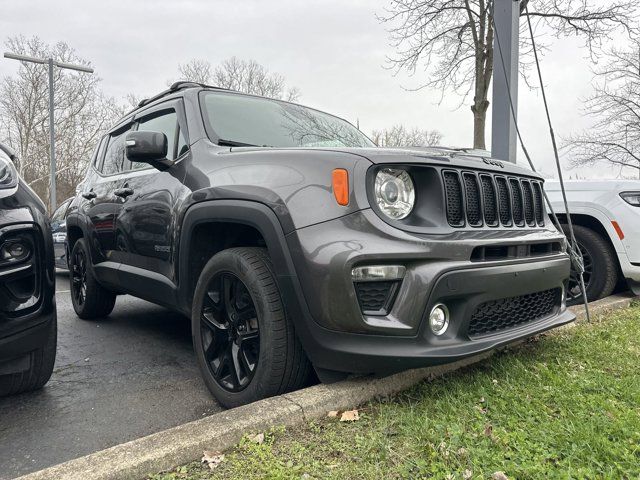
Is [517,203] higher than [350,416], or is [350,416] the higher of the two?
[517,203]

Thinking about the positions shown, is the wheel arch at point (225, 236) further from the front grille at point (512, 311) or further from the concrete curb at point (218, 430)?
the front grille at point (512, 311)

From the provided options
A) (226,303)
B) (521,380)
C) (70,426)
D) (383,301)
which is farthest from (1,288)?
(521,380)

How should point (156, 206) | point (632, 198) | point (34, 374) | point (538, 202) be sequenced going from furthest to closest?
1. point (632, 198)
2. point (156, 206)
3. point (538, 202)
4. point (34, 374)

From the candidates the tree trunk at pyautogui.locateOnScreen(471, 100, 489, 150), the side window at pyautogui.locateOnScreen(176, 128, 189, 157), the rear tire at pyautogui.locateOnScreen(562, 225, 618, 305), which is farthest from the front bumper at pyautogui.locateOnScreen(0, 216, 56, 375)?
the tree trunk at pyautogui.locateOnScreen(471, 100, 489, 150)

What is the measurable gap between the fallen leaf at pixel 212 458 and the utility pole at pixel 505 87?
3804 mm

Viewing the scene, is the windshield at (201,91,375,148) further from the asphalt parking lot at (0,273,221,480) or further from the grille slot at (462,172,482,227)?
the asphalt parking lot at (0,273,221,480)

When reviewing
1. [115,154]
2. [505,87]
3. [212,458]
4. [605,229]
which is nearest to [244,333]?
[212,458]

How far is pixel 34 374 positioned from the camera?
2.80 metres

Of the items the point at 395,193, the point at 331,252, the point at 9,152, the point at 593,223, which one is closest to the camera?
the point at 331,252

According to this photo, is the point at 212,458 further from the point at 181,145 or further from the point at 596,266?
the point at 596,266

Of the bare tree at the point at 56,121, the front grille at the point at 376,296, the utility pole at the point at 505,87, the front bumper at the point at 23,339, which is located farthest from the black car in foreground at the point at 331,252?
the bare tree at the point at 56,121

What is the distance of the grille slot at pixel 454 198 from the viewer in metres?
2.28

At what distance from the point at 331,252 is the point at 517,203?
4.21 ft

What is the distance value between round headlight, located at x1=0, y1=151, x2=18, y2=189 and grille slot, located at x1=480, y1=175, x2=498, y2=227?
7.53ft
